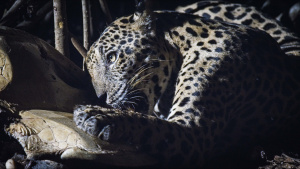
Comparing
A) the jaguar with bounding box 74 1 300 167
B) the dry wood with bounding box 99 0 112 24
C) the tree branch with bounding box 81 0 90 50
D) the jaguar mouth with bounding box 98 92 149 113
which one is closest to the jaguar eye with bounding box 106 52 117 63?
the jaguar with bounding box 74 1 300 167

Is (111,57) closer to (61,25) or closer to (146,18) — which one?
(146,18)

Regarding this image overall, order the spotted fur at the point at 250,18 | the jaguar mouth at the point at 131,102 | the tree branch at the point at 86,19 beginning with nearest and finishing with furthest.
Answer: the jaguar mouth at the point at 131,102 → the spotted fur at the point at 250,18 → the tree branch at the point at 86,19

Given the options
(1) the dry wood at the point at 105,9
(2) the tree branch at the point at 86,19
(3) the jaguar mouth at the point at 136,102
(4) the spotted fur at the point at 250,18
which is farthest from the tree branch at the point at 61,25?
(4) the spotted fur at the point at 250,18

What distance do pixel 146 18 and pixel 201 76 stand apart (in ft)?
2.29

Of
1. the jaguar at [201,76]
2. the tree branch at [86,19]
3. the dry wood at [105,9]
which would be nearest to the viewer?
the jaguar at [201,76]

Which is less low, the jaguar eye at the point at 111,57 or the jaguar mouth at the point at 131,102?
the jaguar eye at the point at 111,57

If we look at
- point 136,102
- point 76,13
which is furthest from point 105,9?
point 136,102

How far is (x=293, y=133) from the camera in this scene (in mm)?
2742

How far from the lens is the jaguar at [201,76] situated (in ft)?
7.38

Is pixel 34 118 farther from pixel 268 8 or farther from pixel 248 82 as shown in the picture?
pixel 268 8

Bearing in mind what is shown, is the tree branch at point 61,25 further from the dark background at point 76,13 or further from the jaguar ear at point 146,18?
the jaguar ear at point 146,18

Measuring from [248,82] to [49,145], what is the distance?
Result: 1485mm

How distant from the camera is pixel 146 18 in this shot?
8.54 ft

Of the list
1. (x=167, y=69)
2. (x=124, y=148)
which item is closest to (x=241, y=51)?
(x=167, y=69)
